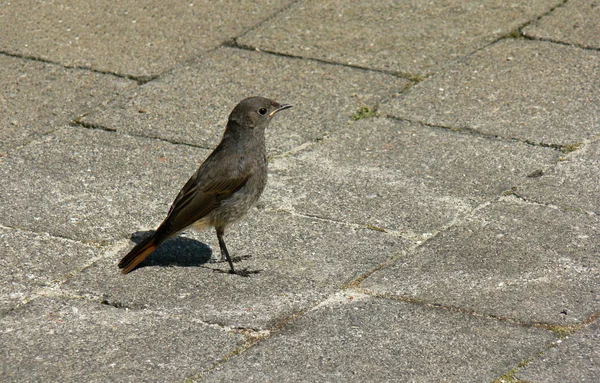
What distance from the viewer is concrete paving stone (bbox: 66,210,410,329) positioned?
17.8 feet

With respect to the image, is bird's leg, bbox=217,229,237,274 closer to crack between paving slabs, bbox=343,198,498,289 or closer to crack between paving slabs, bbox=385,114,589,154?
crack between paving slabs, bbox=343,198,498,289

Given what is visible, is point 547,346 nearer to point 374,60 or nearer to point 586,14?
point 374,60

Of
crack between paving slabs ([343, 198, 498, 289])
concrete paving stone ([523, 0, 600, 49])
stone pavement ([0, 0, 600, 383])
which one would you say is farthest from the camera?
concrete paving stone ([523, 0, 600, 49])

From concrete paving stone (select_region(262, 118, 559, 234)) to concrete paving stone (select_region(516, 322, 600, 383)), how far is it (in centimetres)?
150

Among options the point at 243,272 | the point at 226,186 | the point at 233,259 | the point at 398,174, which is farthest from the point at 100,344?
the point at 398,174

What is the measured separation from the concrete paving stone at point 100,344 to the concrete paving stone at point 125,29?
3.65m

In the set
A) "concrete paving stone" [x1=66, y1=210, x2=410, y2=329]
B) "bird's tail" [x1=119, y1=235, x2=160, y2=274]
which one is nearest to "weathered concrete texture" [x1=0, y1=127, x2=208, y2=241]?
"concrete paving stone" [x1=66, y1=210, x2=410, y2=329]

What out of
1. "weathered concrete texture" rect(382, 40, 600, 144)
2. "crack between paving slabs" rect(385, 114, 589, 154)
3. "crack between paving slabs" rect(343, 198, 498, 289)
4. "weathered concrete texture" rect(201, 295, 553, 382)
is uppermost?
"weathered concrete texture" rect(201, 295, 553, 382)

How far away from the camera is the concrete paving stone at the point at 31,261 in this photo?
5.55 meters

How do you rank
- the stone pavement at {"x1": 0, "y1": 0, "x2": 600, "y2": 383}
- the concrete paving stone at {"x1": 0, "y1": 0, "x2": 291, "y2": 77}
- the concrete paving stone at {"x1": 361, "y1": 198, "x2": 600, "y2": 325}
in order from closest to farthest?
the stone pavement at {"x1": 0, "y1": 0, "x2": 600, "y2": 383} → the concrete paving stone at {"x1": 361, "y1": 198, "x2": 600, "y2": 325} → the concrete paving stone at {"x1": 0, "y1": 0, "x2": 291, "y2": 77}

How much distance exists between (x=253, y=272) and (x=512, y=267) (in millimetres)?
1513

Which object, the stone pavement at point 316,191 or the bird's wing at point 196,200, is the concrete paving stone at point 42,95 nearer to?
the stone pavement at point 316,191

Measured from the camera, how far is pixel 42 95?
8.16 metres

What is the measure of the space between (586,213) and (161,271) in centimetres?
275
